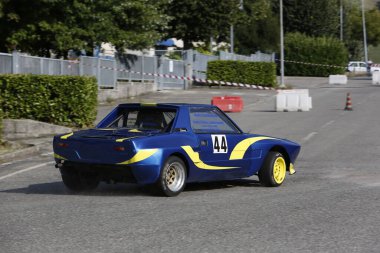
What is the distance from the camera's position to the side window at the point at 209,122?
38.4 ft

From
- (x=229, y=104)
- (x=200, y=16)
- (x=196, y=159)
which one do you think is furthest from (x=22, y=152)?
(x=200, y=16)

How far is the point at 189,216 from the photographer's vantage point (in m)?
9.36

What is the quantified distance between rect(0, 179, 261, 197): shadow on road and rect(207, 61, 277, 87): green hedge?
38.5 metres

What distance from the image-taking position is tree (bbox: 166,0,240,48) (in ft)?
171

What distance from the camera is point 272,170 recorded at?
12484 millimetres

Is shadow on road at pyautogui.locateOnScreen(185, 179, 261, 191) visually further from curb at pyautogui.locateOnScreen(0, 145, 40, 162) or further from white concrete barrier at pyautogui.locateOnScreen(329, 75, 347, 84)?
white concrete barrier at pyautogui.locateOnScreen(329, 75, 347, 84)

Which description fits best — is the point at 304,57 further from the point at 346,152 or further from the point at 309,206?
the point at 309,206

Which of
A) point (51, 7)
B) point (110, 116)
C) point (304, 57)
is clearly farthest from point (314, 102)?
point (304, 57)

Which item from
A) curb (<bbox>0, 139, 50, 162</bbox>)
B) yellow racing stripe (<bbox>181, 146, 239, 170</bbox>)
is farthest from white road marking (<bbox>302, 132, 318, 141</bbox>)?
yellow racing stripe (<bbox>181, 146, 239, 170</bbox>)

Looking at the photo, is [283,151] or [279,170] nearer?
[279,170]

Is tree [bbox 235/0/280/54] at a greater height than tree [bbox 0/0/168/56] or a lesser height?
greater

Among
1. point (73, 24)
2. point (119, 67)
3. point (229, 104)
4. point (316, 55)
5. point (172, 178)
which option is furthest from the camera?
point (316, 55)

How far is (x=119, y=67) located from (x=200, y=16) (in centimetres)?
1420

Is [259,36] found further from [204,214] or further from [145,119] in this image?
[204,214]
